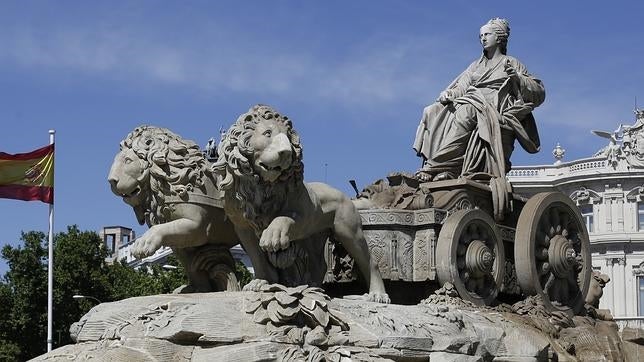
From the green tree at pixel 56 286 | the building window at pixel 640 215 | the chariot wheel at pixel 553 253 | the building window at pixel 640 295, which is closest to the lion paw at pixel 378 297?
the chariot wheel at pixel 553 253

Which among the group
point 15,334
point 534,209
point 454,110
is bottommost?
point 15,334

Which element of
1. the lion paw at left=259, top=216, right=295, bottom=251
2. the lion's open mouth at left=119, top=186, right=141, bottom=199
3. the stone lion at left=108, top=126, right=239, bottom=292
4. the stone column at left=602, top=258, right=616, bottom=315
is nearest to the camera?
the lion paw at left=259, top=216, right=295, bottom=251

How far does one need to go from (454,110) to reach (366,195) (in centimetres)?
172

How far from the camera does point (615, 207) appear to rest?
71688 mm

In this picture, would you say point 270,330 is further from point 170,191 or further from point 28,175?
point 28,175

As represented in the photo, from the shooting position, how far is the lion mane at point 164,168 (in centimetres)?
1325

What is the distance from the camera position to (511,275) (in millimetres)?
15461

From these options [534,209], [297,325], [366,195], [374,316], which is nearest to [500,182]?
[534,209]

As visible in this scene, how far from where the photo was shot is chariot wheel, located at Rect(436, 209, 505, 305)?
1419 cm

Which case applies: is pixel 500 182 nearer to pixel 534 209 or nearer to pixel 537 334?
pixel 534 209

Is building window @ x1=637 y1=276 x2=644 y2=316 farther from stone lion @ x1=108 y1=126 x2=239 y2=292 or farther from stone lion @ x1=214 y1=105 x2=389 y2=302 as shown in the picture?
stone lion @ x1=108 y1=126 x2=239 y2=292

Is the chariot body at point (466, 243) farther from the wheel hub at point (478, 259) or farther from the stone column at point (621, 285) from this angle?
the stone column at point (621, 285)

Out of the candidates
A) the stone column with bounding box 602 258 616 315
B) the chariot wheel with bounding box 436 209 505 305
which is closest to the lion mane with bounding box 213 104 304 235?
the chariot wheel with bounding box 436 209 505 305

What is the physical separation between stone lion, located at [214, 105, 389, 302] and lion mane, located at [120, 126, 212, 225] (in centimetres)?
68
